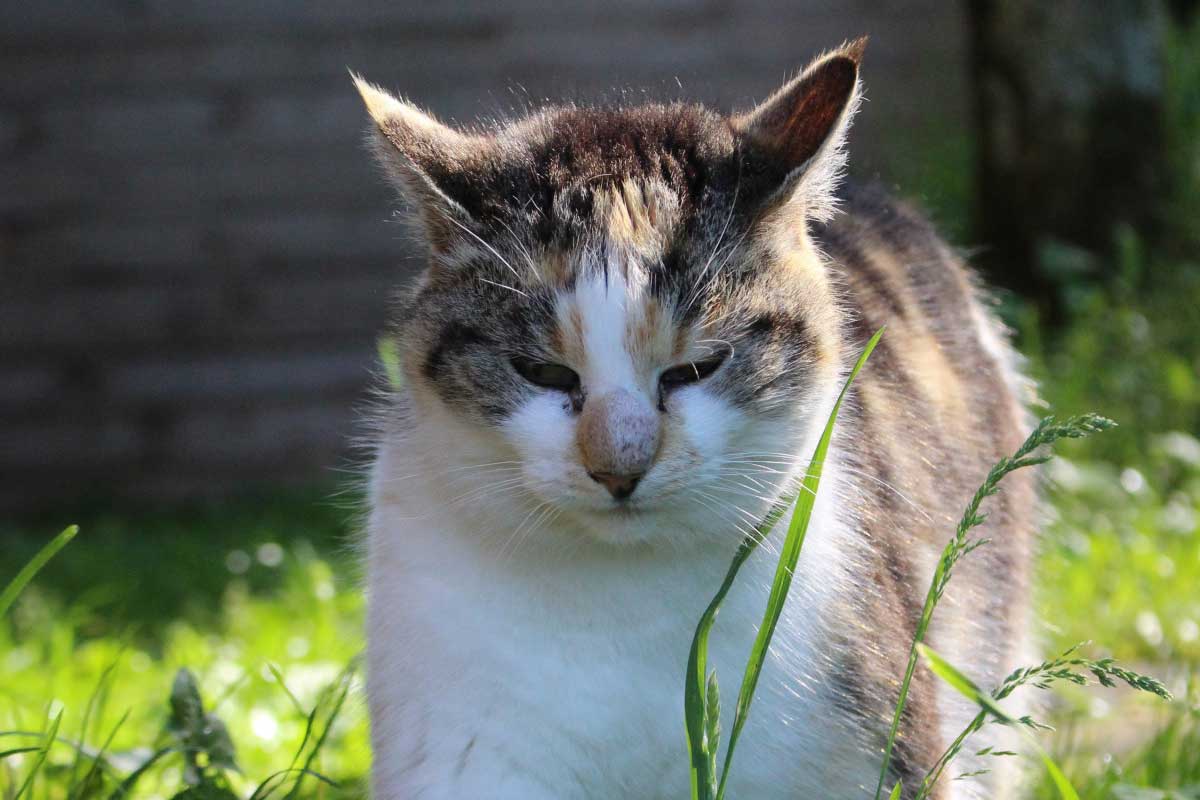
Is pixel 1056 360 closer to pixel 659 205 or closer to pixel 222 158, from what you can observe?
pixel 659 205

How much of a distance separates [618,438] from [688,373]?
0.18 m

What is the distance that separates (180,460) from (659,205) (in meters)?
4.81

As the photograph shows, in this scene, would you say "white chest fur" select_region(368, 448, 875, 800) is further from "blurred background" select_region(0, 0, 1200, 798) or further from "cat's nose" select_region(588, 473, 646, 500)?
"blurred background" select_region(0, 0, 1200, 798)

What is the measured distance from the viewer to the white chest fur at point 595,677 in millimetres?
1759

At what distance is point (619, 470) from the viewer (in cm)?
166

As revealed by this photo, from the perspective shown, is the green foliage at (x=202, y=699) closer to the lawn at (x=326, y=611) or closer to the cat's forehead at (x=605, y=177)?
the lawn at (x=326, y=611)

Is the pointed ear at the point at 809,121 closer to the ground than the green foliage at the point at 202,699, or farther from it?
farther from it

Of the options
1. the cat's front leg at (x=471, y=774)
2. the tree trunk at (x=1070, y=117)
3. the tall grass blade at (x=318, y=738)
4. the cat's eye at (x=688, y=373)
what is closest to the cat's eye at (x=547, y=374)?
the cat's eye at (x=688, y=373)

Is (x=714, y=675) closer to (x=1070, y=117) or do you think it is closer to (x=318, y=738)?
(x=318, y=738)

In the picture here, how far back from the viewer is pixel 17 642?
12.0 feet

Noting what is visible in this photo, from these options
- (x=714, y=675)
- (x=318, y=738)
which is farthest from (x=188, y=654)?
(x=714, y=675)

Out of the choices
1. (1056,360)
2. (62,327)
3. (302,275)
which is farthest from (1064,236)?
(62,327)

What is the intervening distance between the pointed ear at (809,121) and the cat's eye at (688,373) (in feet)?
0.84

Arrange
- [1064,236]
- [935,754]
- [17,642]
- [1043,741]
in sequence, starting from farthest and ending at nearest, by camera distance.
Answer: [1064,236]
[17,642]
[1043,741]
[935,754]
